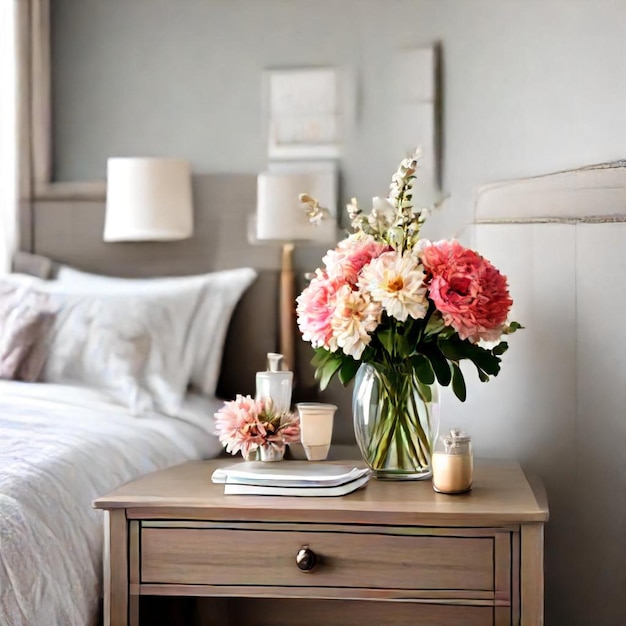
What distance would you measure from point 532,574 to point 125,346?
4.04ft

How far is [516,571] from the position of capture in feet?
5.16

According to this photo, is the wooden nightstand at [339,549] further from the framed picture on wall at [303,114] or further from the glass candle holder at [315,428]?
the framed picture on wall at [303,114]

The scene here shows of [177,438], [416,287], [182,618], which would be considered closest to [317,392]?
[177,438]

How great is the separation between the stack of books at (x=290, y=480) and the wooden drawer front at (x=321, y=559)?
0.26 ft

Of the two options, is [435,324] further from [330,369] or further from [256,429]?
[256,429]

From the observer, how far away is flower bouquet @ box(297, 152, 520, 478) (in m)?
1.67

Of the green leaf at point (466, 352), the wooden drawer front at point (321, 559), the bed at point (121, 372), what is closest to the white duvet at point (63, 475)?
the bed at point (121, 372)

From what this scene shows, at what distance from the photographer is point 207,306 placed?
243 cm

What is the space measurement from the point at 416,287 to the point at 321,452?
Answer: 505 millimetres

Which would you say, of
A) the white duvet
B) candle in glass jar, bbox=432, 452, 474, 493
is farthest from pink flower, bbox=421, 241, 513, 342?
the white duvet

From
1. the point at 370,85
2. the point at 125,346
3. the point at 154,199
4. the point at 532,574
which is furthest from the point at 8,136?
the point at 532,574

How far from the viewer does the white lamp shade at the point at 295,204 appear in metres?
2.40

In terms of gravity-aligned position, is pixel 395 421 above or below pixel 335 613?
above

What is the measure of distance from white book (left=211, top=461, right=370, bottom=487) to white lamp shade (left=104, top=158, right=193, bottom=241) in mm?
894
